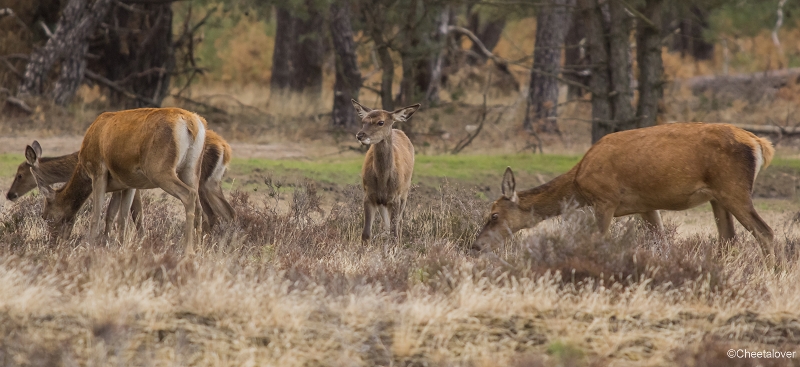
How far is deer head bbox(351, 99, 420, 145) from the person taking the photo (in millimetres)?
11008

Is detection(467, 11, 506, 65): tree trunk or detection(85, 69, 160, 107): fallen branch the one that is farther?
detection(467, 11, 506, 65): tree trunk

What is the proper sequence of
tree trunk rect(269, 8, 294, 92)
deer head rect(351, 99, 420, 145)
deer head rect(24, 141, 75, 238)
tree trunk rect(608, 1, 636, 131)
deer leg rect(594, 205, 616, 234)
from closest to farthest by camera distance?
deer leg rect(594, 205, 616, 234)
deer head rect(24, 141, 75, 238)
deer head rect(351, 99, 420, 145)
tree trunk rect(608, 1, 636, 131)
tree trunk rect(269, 8, 294, 92)

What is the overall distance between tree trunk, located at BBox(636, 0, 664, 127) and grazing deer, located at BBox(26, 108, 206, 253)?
294 inches

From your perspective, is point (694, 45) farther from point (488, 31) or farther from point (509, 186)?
point (509, 186)

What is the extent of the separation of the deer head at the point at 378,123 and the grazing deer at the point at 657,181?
5.16ft

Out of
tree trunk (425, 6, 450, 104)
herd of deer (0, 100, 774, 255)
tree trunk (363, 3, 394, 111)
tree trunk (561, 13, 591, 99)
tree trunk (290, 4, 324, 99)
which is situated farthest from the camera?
tree trunk (290, 4, 324, 99)

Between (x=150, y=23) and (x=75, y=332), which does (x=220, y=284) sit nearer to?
(x=75, y=332)

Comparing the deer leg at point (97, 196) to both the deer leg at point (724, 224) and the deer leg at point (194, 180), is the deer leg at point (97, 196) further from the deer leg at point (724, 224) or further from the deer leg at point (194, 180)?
the deer leg at point (724, 224)

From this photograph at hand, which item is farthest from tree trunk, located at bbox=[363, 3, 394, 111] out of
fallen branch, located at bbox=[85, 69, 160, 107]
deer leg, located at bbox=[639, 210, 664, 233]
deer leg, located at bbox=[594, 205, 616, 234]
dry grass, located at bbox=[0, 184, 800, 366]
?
dry grass, located at bbox=[0, 184, 800, 366]

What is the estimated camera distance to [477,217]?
37.7ft

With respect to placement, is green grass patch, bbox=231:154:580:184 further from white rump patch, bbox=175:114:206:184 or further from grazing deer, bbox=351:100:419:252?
white rump patch, bbox=175:114:206:184

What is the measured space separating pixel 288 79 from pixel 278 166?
12.3m

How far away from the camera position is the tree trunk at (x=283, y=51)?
2753 centimetres

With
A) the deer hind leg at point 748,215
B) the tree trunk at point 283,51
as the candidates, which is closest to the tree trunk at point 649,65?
the deer hind leg at point 748,215
